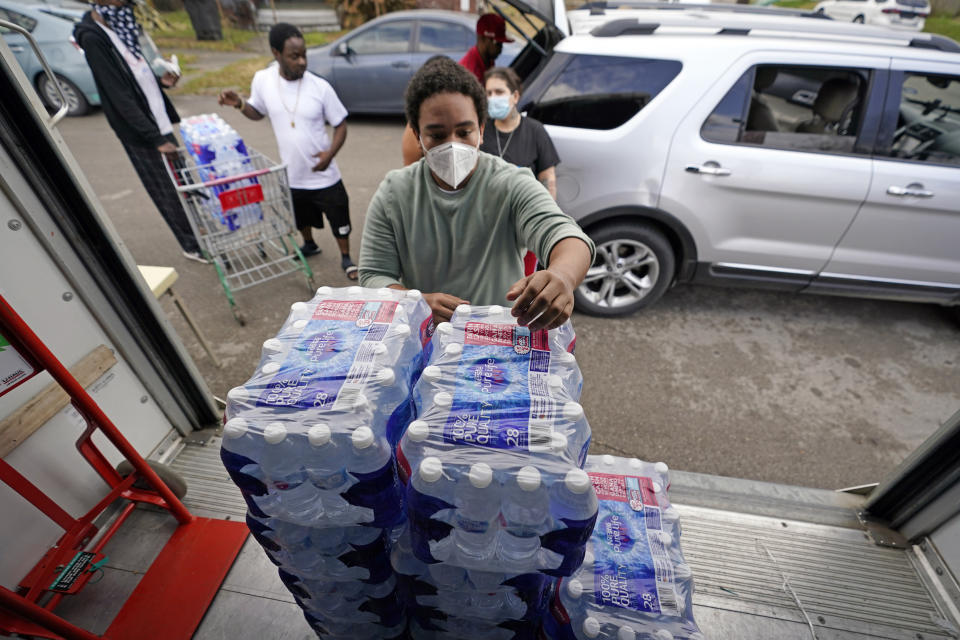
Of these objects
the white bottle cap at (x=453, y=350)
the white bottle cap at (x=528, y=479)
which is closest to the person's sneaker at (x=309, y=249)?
the white bottle cap at (x=453, y=350)

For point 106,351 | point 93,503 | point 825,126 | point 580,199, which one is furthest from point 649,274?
point 93,503

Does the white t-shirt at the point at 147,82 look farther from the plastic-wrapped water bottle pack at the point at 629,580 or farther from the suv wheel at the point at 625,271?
the plastic-wrapped water bottle pack at the point at 629,580

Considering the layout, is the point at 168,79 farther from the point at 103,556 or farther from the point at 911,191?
the point at 911,191

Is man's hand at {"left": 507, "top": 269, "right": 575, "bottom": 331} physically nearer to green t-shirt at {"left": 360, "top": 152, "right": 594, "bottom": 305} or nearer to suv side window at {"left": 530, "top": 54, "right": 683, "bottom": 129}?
green t-shirt at {"left": 360, "top": 152, "right": 594, "bottom": 305}

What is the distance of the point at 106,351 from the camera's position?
2039mm

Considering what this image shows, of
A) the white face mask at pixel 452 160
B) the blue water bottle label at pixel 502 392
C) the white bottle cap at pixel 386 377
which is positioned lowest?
the blue water bottle label at pixel 502 392

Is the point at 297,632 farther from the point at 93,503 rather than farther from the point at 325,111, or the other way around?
the point at 325,111

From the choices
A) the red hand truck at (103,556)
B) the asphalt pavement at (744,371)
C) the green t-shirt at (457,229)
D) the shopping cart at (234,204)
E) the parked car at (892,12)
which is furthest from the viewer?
the parked car at (892,12)

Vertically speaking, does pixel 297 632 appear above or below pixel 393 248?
below

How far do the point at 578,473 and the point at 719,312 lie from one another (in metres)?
3.68

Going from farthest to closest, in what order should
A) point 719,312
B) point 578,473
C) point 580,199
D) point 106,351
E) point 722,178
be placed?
point 719,312 < point 580,199 < point 722,178 < point 106,351 < point 578,473

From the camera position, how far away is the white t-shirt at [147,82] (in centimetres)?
336

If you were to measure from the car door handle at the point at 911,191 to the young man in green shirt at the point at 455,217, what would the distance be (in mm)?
2966

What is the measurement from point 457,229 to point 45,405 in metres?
1.82
